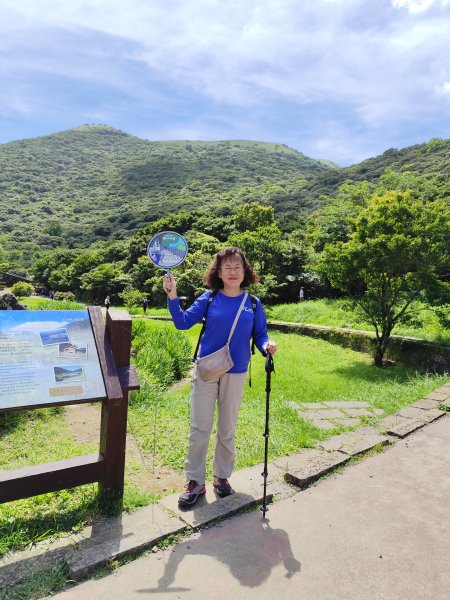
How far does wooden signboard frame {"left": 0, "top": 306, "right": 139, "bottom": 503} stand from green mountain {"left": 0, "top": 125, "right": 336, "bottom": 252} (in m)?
48.3

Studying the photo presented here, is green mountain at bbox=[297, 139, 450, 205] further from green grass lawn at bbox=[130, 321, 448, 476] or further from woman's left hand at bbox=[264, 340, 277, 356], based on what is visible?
woman's left hand at bbox=[264, 340, 277, 356]

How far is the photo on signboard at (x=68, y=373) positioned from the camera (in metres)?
2.61

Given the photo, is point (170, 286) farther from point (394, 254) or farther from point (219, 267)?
point (394, 254)

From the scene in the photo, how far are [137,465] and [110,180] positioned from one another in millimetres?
118355

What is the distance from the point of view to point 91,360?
276cm

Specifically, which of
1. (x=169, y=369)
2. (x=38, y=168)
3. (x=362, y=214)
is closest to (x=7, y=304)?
(x=169, y=369)

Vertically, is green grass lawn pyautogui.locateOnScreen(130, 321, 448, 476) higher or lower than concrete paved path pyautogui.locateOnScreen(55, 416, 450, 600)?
lower

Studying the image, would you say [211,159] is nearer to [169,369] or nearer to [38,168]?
[38,168]

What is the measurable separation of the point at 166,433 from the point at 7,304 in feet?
23.8

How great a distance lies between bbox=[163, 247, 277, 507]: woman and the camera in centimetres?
291

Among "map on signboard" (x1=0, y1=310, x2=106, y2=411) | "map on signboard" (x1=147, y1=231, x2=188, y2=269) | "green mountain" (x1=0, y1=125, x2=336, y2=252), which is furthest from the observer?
"green mountain" (x1=0, y1=125, x2=336, y2=252)

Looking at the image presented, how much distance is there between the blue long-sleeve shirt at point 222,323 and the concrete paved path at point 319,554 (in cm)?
103

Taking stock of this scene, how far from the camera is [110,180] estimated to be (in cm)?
11331

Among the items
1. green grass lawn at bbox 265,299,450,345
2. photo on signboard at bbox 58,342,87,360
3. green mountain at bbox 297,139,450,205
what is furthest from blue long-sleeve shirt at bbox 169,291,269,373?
green mountain at bbox 297,139,450,205
